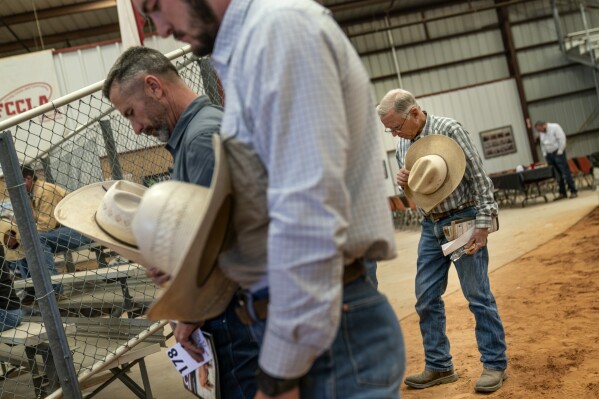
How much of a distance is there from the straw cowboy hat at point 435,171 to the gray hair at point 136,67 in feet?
6.61

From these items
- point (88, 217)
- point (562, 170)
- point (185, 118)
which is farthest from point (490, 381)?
point (562, 170)

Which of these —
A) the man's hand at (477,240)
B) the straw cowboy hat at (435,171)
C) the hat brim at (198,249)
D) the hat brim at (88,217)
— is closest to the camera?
the hat brim at (198,249)

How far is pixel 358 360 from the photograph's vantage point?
1.24 meters

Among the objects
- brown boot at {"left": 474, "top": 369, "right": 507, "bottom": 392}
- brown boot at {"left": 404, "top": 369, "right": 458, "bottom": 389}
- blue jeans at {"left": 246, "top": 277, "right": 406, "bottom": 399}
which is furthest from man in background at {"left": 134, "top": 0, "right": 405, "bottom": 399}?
brown boot at {"left": 404, "top": 369, "right": 458, "bottom": 389}

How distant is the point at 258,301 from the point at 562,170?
1446 cm

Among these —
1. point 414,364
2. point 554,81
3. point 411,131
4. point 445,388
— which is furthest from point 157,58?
point 554,81

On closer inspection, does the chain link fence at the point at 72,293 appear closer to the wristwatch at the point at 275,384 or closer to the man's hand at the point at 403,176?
the man's hand at the point at 403,176

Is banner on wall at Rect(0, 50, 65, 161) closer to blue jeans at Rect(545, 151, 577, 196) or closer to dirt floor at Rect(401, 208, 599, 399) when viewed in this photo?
dirt floor at Rect(401, 208, 599, 399)

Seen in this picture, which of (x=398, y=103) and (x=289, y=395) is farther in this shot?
(x=398, y=103)

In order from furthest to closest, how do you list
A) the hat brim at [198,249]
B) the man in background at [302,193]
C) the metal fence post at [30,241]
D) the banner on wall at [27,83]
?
the banner on wall at [27,83] < the metal fence post at [30,241] < the hat brim at [198,249] < the man in background at [302,193]

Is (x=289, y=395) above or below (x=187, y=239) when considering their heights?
below

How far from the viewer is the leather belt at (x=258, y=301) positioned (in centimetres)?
130

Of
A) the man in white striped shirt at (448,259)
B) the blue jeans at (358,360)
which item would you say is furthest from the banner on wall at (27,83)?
the blue jeans at (358,360)

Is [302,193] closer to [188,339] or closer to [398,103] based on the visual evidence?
[188,339]
